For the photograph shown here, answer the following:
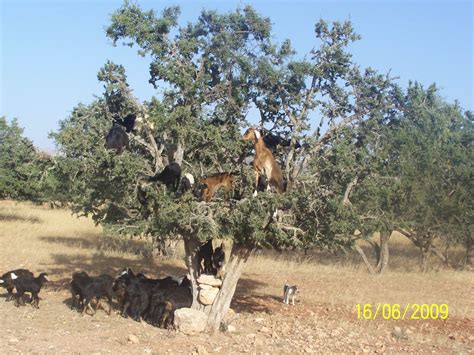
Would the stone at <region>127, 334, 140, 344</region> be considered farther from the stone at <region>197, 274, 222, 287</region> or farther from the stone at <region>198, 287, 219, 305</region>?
the stone at <region>197, 274, 222, 287</region>

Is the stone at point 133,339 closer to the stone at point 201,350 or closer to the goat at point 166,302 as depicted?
the goat at point 166,302

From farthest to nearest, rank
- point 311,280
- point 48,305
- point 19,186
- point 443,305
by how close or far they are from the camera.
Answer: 1. point 19,186
2. point 311,280
3. point 443,305
4. point 48,305

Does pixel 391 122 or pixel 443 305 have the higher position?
A: pixel 391 122

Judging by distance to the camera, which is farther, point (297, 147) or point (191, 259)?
point (191, 259)

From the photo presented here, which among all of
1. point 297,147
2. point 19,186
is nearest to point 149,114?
point 297,147

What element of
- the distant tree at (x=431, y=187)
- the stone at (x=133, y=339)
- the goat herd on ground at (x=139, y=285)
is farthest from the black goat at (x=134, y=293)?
the distant tree at (x=431, y=187)

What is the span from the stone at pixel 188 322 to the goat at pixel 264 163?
120 inches

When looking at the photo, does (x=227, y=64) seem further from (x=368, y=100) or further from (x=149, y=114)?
(x=368, y=100)

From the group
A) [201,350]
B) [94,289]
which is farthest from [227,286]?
[94,289]

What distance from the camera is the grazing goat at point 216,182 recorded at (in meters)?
10.2

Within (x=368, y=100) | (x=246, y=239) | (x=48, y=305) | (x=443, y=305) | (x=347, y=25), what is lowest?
(x=48, y=305)

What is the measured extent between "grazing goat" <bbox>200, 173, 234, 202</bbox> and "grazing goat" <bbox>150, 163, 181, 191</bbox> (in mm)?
699

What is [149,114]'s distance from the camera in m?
10.8

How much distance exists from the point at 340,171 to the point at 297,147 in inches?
40.2
